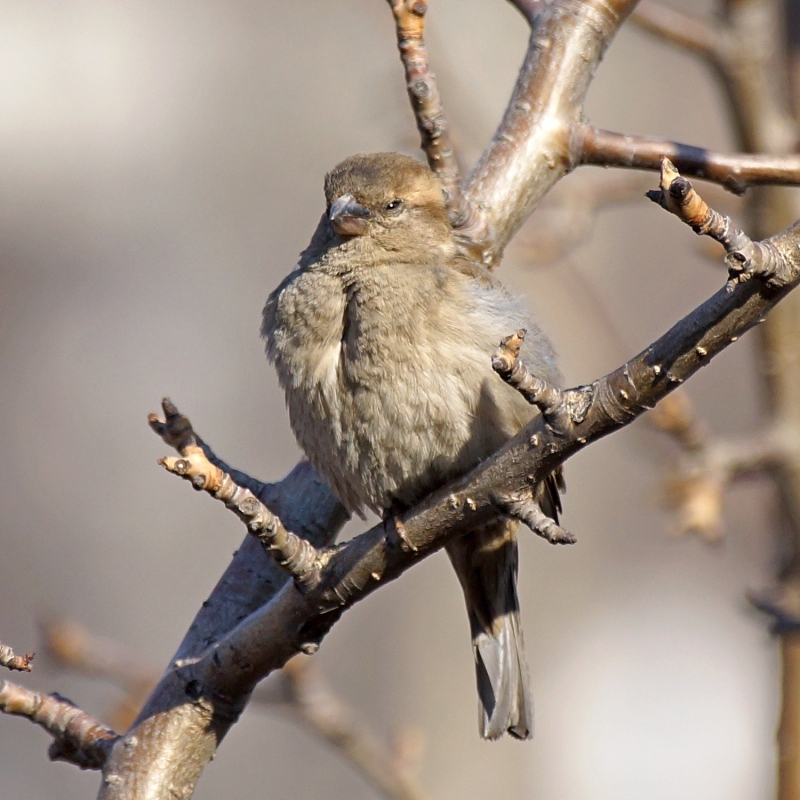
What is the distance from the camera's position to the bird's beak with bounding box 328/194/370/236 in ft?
10.5

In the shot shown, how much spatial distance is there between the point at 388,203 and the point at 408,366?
679mm

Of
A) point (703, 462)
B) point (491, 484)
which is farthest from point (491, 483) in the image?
point (703, 462)

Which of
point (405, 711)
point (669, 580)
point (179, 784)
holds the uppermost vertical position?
point (669, 580)

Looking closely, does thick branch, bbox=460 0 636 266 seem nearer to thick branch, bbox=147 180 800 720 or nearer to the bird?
the bird

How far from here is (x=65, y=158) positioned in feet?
30.8

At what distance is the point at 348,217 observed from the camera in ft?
10.6

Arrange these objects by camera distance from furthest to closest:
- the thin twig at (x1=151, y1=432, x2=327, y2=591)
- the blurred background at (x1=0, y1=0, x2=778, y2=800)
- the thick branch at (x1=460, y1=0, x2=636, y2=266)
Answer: the blurred background at (x1=0, y1=0, x2=778, y2=800) → the thick branch at (x1=460, y1=0, x2=636, y2=266) → the thin twig at (x1=151, y1=432, x2=327, y2=591)

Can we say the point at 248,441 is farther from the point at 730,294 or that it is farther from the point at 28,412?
the point at 730,294

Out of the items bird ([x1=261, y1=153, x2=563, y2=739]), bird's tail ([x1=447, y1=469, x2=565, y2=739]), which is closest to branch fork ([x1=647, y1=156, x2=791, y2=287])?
bird ([x1=261, y1=153, x2=563, y2=739])

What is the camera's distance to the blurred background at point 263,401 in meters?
7.77

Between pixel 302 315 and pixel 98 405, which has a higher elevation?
pixel 98 405

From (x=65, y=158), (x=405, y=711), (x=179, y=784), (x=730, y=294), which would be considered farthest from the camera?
(x=65, y=158)

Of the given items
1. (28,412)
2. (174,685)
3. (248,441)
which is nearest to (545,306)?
(248,441)

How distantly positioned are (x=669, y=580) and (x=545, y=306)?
2804 millimetres
